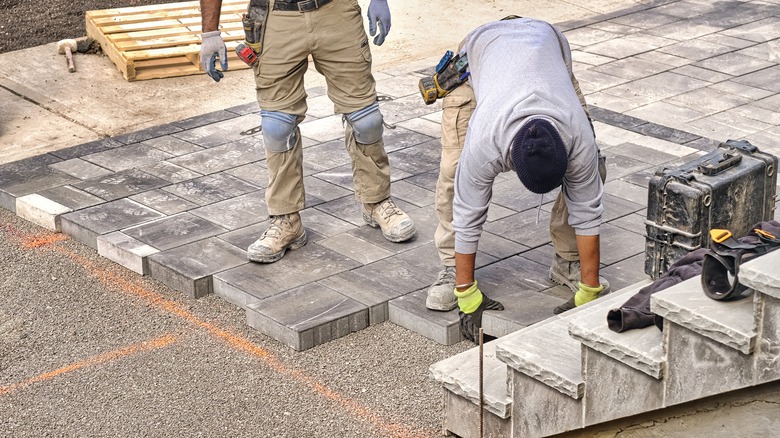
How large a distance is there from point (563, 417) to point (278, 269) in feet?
7.41

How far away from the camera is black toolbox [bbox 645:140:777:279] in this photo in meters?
5.10

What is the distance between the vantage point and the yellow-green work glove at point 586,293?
5285 mm

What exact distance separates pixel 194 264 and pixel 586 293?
2.20 m

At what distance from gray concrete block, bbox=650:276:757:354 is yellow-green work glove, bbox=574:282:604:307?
120cm

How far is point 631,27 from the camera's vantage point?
1098 cm

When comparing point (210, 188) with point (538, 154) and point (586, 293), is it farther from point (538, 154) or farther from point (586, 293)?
point (538, 154)

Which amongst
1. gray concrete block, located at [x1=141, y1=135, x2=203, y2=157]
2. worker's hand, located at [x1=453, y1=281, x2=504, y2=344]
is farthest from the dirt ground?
worker's hand, located at [x1=453, y1=281, x2=504, y2=344]

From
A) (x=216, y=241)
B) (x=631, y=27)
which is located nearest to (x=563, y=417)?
(x=216, y=241)

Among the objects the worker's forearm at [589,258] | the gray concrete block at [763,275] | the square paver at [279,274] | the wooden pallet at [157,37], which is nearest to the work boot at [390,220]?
the square paver at [279,274]

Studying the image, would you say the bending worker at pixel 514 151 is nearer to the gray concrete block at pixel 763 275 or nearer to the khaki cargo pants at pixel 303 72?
the khaki cargo pants at pixel 303 72

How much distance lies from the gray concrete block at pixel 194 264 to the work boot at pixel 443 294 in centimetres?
119

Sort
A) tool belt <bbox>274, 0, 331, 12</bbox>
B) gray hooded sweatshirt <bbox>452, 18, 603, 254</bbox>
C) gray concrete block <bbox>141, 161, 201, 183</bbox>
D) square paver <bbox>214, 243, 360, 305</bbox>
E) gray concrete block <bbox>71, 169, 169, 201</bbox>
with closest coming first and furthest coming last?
gray hooded sweatshirt <bbox>452, 18, 603, 254</bbox> < square paver <bbox>214, 243, 360, 305</bbox> < tool belt <bbox>274, 0, 331, 12</bbox> < gray concrete block <bbox>71, 169, 169, 201</bbox> < gray concrete block <bbox>141, 161, 201, 183</bbox>

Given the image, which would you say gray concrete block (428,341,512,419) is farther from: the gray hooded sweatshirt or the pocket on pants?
the pocket on pants

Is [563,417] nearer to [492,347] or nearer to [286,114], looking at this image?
[492,347]
